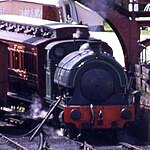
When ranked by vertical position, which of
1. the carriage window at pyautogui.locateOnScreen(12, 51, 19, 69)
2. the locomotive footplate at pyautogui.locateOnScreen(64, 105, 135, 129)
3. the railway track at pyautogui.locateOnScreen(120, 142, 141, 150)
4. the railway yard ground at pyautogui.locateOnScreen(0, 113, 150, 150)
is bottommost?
the railway yard ground at pyautogui.locateOnScreen(0, 113, 150, 150)

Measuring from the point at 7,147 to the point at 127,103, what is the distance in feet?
9.31

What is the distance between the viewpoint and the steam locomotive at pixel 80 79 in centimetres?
1575

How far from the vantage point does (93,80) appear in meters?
16.0

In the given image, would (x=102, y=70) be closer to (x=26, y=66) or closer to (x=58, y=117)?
(x=58, y=117)

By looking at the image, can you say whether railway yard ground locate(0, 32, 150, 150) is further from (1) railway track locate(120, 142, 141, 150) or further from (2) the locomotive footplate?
(2) the locomotive footplate

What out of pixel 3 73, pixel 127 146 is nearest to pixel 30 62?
pixel 3 73

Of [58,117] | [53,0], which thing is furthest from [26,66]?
[53,0]

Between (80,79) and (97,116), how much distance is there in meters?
0.89

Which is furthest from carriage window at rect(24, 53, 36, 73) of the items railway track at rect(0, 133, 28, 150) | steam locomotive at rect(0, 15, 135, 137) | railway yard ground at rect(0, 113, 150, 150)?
railway track at rect(0, 133, 28, 150)

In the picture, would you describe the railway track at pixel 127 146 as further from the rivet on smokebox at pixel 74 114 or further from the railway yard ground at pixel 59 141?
the rivet on smokebox at pixel 74 114

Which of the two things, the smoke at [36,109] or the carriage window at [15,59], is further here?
the carriage window at [15,59]

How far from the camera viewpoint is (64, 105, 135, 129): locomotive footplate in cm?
1561

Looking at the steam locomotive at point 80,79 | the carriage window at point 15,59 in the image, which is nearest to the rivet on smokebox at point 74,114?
the steam locomotive at point 80,79

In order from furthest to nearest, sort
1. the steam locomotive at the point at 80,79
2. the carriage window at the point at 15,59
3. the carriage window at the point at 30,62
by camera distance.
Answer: the carriage window at the point at 15,59 < the carriage window at the point at 30,62 < the steam locomotive at the point at 80,79
